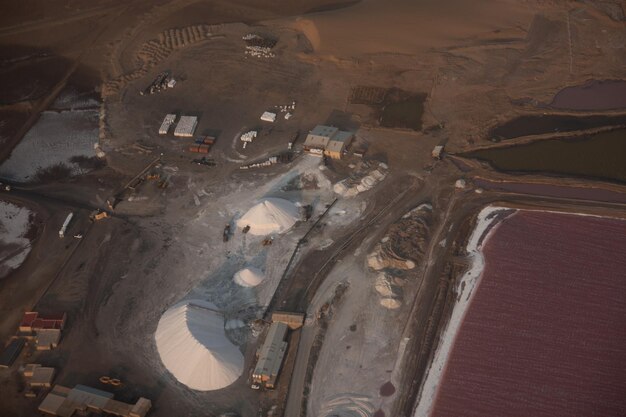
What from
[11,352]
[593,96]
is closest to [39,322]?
[11,352]

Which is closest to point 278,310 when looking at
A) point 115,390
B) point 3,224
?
point 115,390

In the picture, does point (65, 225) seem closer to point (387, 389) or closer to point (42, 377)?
point (42, 377)

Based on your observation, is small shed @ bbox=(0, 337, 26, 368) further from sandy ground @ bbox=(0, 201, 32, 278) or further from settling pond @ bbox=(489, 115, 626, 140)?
settling pond @ bbox=(489, 115, 626, 140)

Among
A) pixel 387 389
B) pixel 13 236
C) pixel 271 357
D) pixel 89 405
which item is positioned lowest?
pixel 387 389

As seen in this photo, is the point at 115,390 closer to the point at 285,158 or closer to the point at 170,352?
the point at 170,352

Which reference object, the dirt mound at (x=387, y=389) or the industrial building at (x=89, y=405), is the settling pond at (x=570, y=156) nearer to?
the dirt mound at (x=387, y=389)

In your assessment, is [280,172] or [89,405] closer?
[89,405]
